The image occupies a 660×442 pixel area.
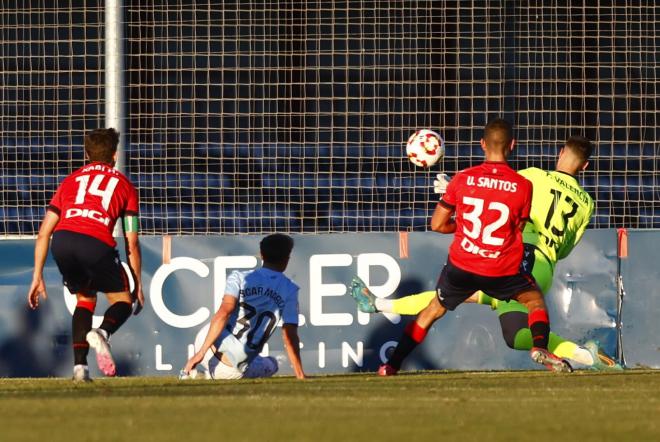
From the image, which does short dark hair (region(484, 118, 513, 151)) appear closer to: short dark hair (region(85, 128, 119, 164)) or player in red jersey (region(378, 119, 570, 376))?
player in red jersey (region(378, 119, 570, 376))

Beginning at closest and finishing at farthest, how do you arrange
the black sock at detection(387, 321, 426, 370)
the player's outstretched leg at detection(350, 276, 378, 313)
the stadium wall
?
the black sock at detection(387, 321, 426, 370) < the player's outstretched leg at detection(350, 276, 378, 313) < the stadium wall

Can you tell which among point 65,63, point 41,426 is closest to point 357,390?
point 41,426

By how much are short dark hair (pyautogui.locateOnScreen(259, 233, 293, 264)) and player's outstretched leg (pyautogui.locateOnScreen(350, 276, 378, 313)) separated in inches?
22.5

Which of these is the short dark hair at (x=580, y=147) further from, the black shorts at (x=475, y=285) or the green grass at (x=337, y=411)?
the green grass at (x=337, y=411)

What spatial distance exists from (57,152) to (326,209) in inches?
102

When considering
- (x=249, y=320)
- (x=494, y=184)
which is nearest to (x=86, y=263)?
(x=249, y=320)

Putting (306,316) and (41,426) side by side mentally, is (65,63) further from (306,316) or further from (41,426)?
(41,426)

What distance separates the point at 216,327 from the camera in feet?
33.4

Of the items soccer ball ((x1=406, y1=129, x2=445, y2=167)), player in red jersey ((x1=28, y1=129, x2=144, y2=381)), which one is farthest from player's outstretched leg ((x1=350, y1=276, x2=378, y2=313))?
player in red jersey ((x1=28, y1=129, x2=144, y2=381))

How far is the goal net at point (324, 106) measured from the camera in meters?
14.4

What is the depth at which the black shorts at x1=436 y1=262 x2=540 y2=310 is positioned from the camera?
9.82 metres

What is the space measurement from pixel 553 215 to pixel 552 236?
14 centimetres

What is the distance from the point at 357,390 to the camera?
28.2 ft

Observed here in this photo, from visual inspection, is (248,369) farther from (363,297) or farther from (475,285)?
(475,285)
